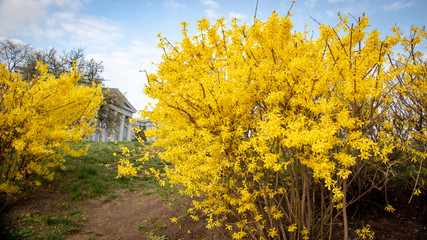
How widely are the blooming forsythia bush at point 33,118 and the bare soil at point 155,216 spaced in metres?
0.63

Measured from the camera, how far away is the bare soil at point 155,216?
468 cm

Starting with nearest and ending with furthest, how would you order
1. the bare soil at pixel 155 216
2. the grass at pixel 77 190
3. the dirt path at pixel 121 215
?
the bare soil at pixel 155 216 → the grass at pixel 77 190 → the dirt path at pixel 121 215

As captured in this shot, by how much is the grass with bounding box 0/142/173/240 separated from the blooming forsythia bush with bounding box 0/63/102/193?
97cm

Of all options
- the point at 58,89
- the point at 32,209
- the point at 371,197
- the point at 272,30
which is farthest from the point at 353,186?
the point at 32,209

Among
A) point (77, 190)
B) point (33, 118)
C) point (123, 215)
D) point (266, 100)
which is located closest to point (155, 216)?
point (123, 215)

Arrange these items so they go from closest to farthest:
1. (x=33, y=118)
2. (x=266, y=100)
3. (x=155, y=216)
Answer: (x=266, y=100), (x=33, y=118), (x=155, y=216)

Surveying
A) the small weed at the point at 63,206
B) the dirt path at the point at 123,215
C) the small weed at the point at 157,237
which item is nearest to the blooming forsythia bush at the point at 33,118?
the dirt path at the point at 123,215

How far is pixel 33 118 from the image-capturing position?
520cm

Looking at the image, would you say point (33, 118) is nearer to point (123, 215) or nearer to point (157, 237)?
point (123, 215)

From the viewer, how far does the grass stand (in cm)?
498

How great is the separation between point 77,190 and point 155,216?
2877mm

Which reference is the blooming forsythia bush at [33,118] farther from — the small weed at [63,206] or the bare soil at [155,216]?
the small weed at [63,206]

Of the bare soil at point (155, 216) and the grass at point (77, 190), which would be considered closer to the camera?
the bare soil at point (155, 216)

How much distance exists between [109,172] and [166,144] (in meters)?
5.85
